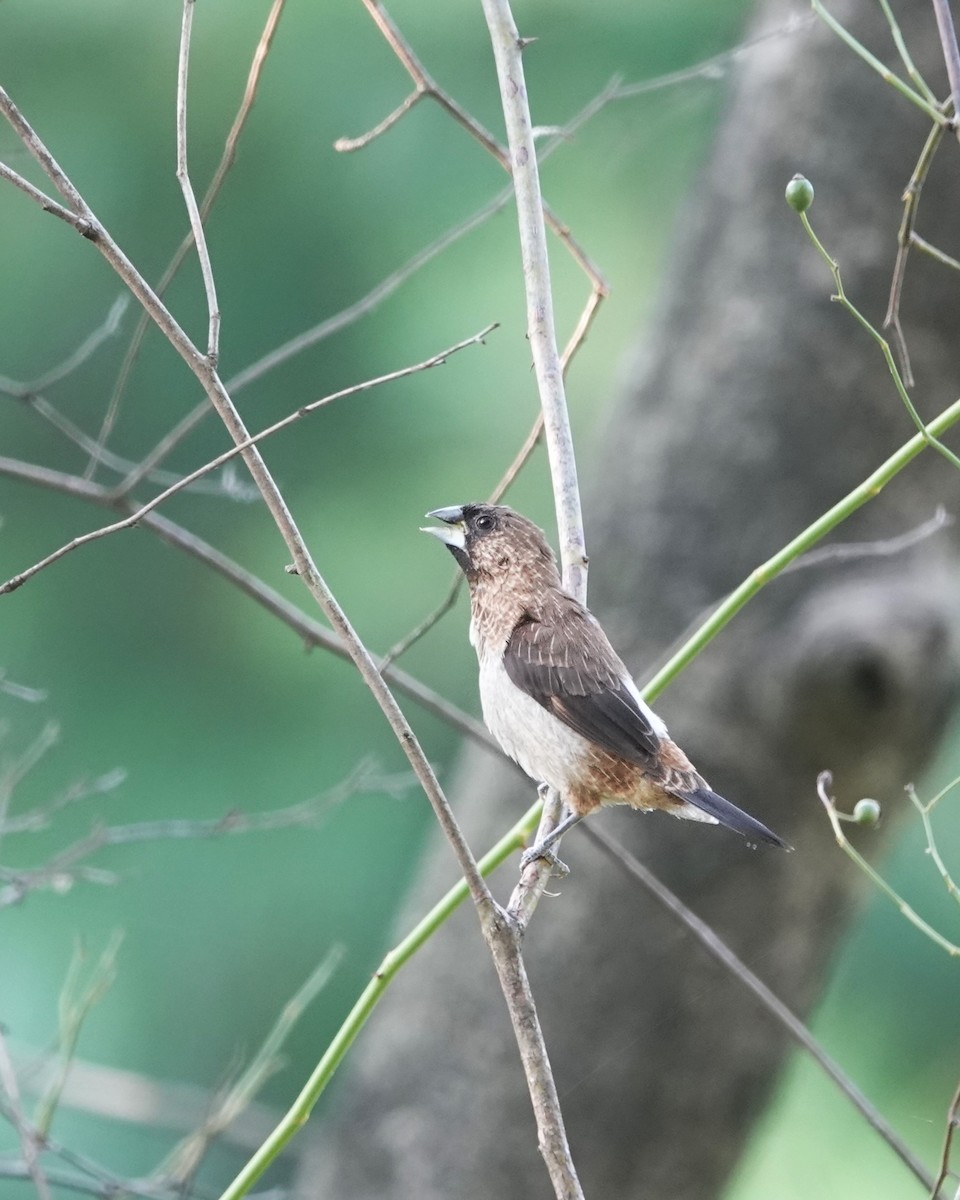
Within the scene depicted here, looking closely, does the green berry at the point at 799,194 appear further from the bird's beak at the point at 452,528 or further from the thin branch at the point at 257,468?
the bird's beak at the point at 452,528

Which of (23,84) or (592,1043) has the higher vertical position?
(23,84)

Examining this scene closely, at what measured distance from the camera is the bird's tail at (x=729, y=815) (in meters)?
1.55

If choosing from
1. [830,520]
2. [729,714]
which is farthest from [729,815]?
[729,714]

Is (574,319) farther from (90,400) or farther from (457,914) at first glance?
(457,914)

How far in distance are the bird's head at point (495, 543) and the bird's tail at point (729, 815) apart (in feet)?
1.37

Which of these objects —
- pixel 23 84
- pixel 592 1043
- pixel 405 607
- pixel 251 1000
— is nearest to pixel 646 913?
pixel 592 1043

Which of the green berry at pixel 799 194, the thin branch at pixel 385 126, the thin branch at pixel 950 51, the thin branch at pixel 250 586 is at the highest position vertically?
the thin branch at pixel 385 126

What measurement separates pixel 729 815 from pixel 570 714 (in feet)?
0.88

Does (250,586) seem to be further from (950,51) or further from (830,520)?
(950,51)

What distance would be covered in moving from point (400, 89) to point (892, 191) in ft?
7.05

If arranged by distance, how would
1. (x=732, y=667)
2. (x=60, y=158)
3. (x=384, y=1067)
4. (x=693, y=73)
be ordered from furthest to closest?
1. (x=60, y=158)
2. (x=384, y=1067)
3. (x=732, y=667)
4. (x=693, y=73)

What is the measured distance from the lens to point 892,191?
11.5ft

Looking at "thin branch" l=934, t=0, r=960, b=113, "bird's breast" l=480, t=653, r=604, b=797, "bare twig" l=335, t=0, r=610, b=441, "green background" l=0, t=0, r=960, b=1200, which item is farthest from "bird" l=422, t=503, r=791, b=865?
"green background" l=0, t=0, r=960, b=1200

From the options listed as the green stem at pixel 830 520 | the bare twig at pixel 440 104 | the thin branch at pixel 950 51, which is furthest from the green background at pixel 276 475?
the thin branch at pixel 950 51
